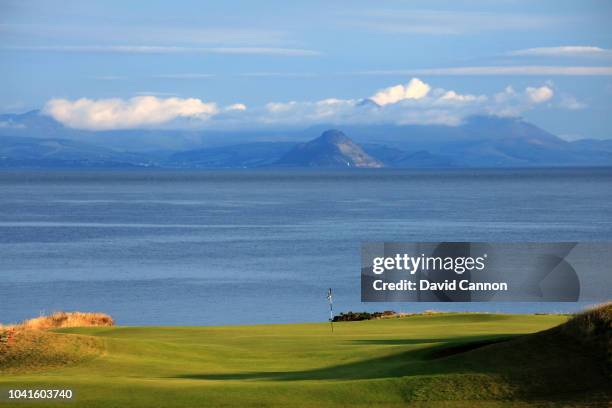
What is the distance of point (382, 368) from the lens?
18609 millimetres

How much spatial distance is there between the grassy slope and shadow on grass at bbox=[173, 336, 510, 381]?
0.07ft

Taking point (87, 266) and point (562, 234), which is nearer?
point (87, 266)

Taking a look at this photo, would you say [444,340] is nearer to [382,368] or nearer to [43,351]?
[382,368]

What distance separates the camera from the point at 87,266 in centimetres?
6812

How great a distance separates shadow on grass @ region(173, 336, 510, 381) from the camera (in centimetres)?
1783

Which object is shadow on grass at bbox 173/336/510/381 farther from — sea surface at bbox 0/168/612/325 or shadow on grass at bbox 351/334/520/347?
sea surface at bbox 0/168/612/325

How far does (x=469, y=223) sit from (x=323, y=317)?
60209mm

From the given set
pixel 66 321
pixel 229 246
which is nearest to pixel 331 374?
pixel 66 321

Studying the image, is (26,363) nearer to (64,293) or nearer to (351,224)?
(64,293)

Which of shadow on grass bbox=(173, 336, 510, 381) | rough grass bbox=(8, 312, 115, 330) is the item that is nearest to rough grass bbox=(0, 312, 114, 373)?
shadow on grass bbox=(173, 336, 510, 381)

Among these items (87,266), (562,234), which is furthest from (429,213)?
(87,266)

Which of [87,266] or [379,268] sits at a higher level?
[87,266]

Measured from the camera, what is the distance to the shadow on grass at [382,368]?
17828mm

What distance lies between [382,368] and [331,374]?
2.95 ft
